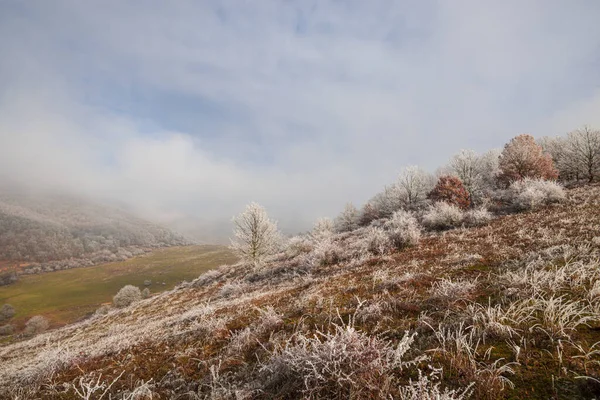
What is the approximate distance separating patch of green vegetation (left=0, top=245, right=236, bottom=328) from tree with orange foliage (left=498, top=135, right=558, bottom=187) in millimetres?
123320

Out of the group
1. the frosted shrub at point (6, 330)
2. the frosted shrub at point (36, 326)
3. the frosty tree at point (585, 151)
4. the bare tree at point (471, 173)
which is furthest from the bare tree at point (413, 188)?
the frosted shrub at point (6, 330)

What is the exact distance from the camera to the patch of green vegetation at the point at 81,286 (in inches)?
4141

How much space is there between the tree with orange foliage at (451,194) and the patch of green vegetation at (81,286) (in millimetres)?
113850

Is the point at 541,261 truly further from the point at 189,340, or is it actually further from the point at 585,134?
the point at 585,134

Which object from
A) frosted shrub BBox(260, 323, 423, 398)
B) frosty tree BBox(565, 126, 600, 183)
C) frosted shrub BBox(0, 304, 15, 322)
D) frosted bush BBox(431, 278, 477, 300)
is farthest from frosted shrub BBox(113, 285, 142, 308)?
frosty tree BBox(565, 126, 600, 183)

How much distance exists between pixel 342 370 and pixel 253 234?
104ft

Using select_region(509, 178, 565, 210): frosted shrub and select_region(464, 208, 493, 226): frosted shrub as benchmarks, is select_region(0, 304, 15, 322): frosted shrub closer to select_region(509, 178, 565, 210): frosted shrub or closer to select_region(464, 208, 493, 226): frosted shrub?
select_region(464, 208, 493, 226): frosted shrub

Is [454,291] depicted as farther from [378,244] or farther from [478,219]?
[478,219]

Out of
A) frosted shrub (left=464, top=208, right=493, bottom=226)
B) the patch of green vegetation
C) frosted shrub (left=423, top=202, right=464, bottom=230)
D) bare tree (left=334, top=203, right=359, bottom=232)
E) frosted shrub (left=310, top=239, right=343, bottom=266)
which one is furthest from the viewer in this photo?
the patch of green vegetation

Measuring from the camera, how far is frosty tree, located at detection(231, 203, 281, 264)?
110ft

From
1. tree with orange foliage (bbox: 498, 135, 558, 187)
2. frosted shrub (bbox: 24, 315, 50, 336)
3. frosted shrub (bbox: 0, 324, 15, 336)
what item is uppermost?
tree with orange foliage (bbox: 498, 135, 558, 187)

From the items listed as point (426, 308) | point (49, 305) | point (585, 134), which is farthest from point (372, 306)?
point (49, 305)

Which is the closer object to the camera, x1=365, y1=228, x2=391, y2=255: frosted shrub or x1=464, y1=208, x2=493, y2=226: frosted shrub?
x1=365, y1=228, x2=391, y2=255: frosted shrub

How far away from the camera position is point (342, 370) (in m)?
3.23
